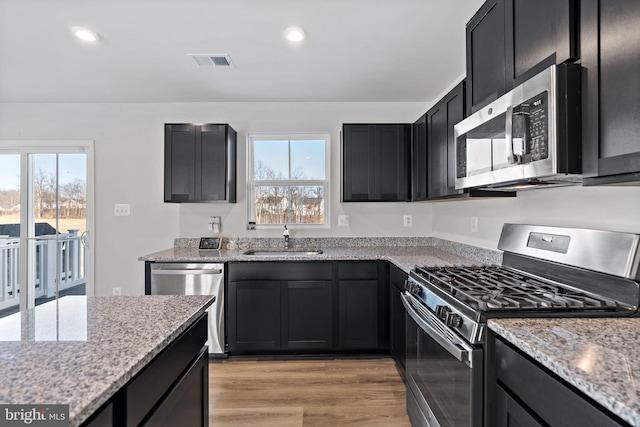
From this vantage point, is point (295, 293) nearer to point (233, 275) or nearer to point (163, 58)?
point (233, 275)

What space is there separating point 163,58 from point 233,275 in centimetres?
182

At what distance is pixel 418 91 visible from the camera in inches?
124

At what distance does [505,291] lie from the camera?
1.34 m

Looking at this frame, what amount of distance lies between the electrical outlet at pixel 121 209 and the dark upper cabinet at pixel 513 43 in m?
3.39

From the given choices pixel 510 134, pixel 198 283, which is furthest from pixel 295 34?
pixel 198 283

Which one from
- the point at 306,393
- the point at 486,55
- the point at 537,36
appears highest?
the point at 486,55

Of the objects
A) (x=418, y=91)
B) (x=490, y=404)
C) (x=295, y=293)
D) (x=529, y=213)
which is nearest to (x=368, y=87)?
(x=418, y=91)

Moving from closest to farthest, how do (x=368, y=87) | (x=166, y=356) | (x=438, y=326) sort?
(x=166, y=356) < (x=438, y=326) < (x=368, y=87)

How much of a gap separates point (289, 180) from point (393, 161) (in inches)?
45.0

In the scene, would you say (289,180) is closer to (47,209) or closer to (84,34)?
(84,34)

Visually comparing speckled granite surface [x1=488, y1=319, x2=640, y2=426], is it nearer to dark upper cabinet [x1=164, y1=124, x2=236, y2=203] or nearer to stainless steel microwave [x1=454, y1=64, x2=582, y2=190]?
stainless steel microwave [x1=454, y1=64, x2=582, y2=190]

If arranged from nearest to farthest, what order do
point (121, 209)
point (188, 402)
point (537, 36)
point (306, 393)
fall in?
point (188, 402), point (537, 36), point (306, 393), point (121, 209)

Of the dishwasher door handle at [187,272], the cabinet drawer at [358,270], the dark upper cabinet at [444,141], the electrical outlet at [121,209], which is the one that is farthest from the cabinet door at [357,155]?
the electrical outlet at [121,209]

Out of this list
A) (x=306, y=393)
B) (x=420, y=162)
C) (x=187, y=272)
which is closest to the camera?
(x=306, y=393)
